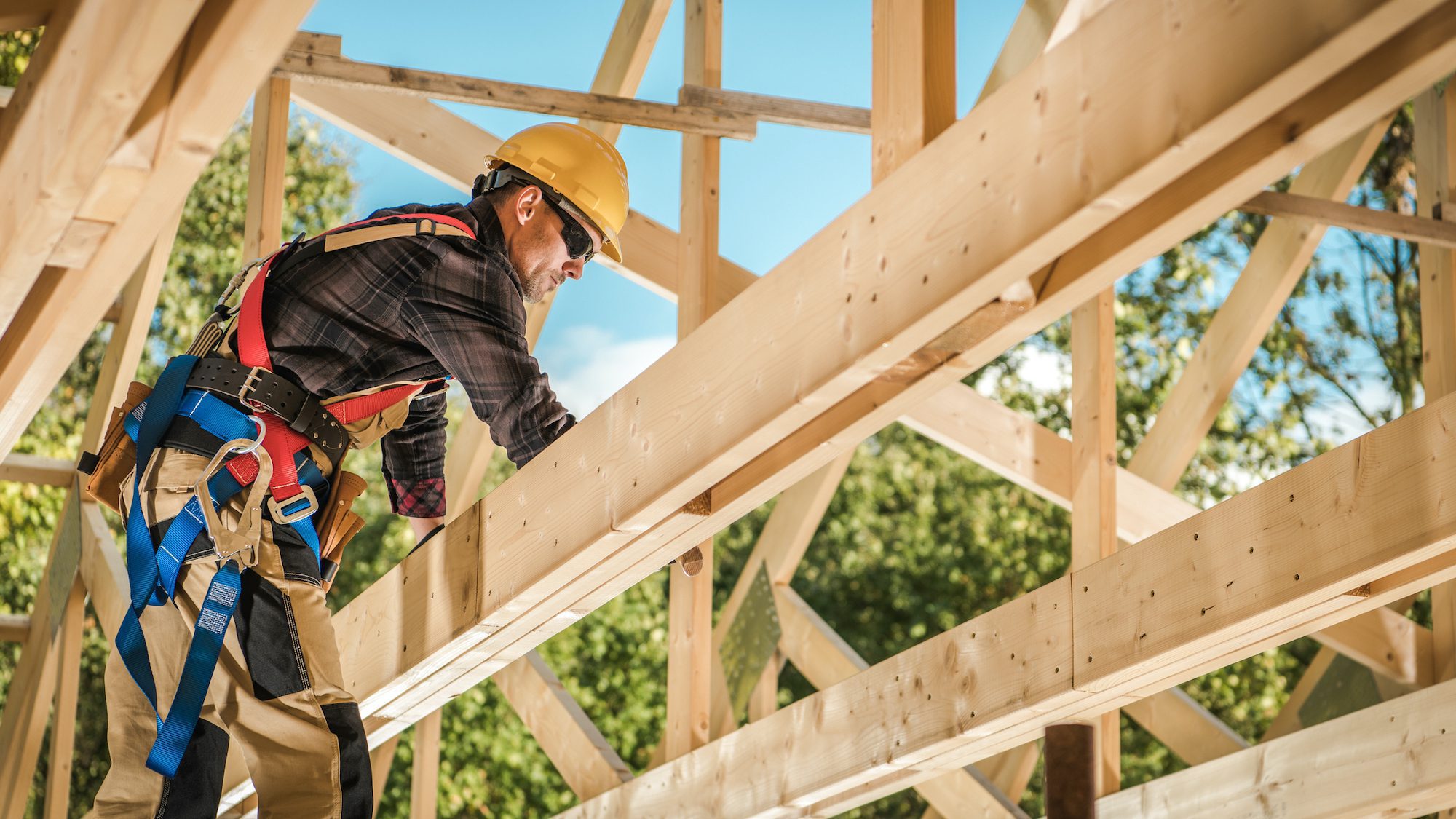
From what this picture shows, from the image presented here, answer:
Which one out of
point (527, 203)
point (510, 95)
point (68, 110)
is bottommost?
point (68, 110)

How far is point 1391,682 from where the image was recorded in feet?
15.8

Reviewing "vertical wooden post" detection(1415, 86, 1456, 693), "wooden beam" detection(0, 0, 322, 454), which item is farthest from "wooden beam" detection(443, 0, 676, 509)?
"vertical wooden post" detection(1415, 86, 1456, 693)

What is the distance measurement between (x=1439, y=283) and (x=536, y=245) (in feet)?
9.83

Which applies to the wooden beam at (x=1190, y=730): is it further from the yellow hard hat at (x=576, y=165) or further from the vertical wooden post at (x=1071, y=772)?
the yellow hard hat at (x=576, y=165)

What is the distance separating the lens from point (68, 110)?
6.12 ft

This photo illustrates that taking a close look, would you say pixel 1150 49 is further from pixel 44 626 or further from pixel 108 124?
pixel 44 626

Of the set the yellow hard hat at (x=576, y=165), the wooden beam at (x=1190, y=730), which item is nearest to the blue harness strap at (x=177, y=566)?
the yellow hard hat at (x=576, y=165)

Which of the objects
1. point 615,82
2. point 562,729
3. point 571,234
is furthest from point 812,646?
point 571,234

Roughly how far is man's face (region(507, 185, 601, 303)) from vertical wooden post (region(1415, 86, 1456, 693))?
2726 mm

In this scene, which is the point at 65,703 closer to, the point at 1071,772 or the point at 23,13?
the point at 1071,772

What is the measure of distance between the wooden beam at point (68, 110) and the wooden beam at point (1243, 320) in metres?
3.56

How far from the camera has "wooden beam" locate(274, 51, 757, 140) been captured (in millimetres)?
4109

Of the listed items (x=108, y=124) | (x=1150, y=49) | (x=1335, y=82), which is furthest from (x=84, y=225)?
(x=1335, y=82)

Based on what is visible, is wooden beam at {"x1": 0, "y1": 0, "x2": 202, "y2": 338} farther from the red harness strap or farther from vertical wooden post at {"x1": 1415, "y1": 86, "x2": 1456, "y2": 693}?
Result: vertical wooden post at {"x1": 1415, "y1": 86, "x2": 1456, "y2": 693}
